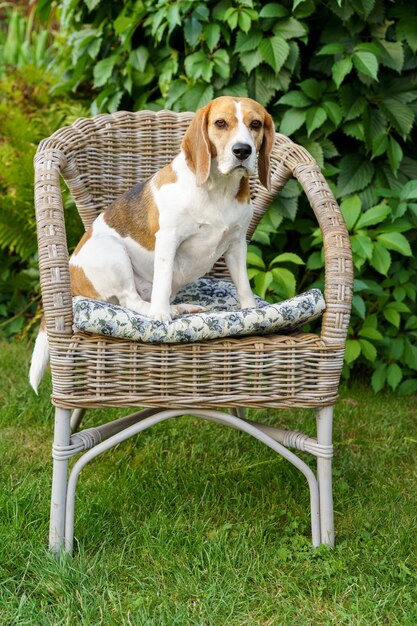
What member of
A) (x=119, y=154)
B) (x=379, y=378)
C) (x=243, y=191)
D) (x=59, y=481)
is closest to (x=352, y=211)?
(x=379, y=378)

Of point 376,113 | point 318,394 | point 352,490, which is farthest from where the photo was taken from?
point 376,113

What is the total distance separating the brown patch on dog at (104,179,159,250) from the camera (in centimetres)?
276

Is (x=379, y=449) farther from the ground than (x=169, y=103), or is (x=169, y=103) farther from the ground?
(x=169, y=103)

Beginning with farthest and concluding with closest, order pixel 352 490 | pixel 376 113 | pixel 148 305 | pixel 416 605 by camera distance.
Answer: pixel 376 113 < pixel 352 490 < pixel 148 305 < pixel 416 605

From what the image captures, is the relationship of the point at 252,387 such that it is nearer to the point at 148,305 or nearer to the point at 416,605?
the point at 148,305

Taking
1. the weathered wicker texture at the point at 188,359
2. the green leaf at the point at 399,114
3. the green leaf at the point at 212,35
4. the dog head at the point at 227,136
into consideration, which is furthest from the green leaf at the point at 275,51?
the weathered wicker texture at the point at 188,359

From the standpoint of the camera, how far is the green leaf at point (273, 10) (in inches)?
138

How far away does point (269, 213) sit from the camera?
3.88 m

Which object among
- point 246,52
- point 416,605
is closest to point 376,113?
point 246,52

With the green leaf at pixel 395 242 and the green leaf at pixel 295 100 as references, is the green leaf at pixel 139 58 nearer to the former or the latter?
the green leaf at pixel 295 100

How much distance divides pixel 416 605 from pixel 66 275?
1.48m

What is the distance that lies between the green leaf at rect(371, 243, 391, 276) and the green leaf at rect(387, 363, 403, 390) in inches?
24.5

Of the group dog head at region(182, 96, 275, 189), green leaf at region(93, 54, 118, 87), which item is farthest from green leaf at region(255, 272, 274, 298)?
green leaf at region(93, 54, 118, 87)

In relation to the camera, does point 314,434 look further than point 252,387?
Yes
